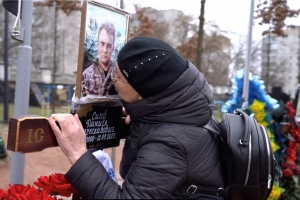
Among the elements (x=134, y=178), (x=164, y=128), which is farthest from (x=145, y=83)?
(x=134, y=178)

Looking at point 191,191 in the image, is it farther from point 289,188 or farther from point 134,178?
point 289,188

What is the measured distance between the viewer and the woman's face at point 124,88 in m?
1.58

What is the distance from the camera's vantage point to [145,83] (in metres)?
1.53

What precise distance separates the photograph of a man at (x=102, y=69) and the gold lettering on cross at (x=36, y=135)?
30 centimetres

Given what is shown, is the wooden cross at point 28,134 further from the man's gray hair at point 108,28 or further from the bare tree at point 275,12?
the bare tree at point 275,12

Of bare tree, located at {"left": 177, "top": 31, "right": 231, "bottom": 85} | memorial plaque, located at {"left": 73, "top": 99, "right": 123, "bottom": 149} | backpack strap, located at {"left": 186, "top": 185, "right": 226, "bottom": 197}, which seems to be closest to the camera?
backpack strap, located at {"left": 186, "top": 185, "right": 226, "bottom": 197}

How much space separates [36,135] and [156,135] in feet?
1.50

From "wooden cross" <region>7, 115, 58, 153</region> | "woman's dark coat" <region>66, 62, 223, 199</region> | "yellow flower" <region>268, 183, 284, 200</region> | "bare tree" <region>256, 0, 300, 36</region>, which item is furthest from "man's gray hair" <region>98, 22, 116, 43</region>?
"bare tree" <region>256, 0, 300, 36</region>

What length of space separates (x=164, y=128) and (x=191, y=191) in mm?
280

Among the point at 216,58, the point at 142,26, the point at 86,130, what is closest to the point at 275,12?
the point at 142,26

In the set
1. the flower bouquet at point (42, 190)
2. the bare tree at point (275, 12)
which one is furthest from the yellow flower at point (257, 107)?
the bare tree at point (275, 12)

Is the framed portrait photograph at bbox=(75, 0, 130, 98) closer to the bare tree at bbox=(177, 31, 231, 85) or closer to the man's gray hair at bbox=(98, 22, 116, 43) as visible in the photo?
the man's gray hair at bbox=(98, 22, 116, 43)

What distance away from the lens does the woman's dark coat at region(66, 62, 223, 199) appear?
1.41m

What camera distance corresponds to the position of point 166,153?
1435 millimetres
